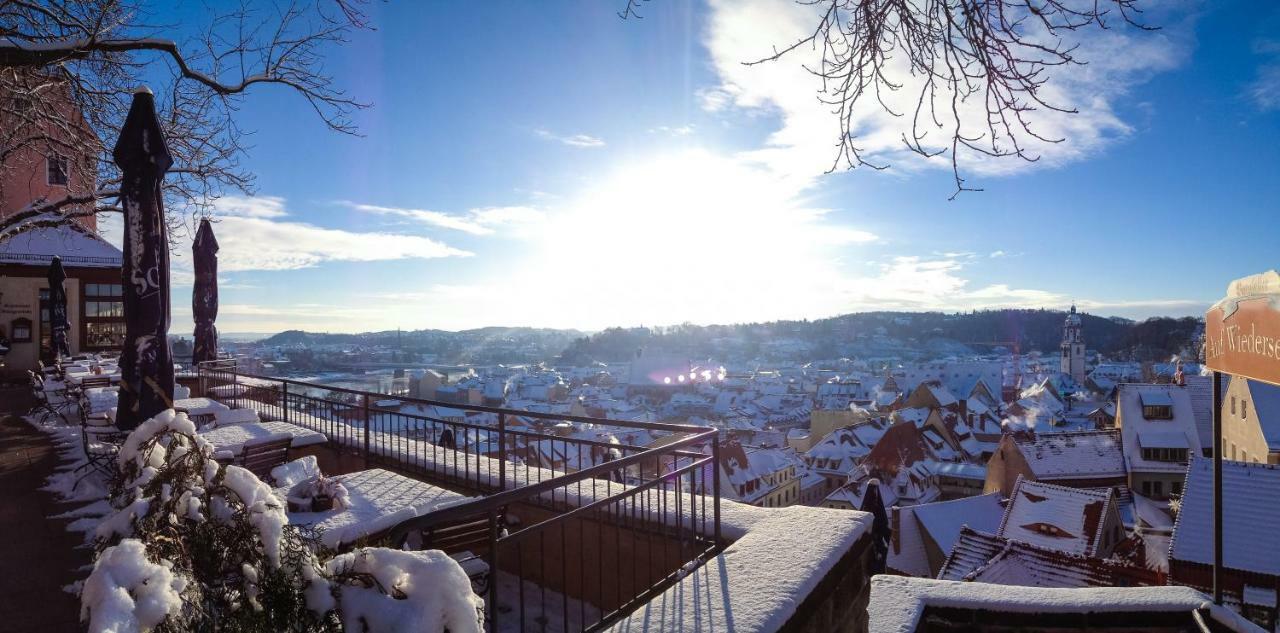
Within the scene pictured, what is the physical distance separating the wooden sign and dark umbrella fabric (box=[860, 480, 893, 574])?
2.15 m

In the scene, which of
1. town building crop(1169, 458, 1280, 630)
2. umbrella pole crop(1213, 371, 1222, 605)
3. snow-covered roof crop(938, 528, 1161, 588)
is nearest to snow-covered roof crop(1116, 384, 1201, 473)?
town building crop(1169, 458, 1280, 630)

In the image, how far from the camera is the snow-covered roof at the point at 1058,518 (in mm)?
16688

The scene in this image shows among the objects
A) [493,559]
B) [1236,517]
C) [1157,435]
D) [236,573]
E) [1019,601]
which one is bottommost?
[1157,435]

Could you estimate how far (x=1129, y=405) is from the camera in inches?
1121

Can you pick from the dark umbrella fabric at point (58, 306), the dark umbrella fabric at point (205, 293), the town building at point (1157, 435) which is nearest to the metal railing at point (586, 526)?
the dark umbrella fabric at point (205, 293)

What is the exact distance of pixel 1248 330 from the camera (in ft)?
10.7

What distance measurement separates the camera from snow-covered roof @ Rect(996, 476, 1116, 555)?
657 inches

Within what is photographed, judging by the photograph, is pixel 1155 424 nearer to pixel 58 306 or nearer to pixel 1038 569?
pixel 1038 569

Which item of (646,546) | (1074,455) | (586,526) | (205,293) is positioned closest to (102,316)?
(205,293)

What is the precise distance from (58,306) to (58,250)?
5814 millimetres

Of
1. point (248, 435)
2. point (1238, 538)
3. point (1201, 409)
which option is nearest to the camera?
point (248, 435)

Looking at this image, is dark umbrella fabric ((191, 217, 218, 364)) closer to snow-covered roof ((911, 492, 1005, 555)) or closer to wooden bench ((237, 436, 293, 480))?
wooden bench ((237, 436, 293, 480))

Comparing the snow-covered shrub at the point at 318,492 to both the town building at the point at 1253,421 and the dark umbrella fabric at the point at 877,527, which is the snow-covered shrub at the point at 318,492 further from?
the town building at the point at 1253,421

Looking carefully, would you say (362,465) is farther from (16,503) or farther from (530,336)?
(530,336)
